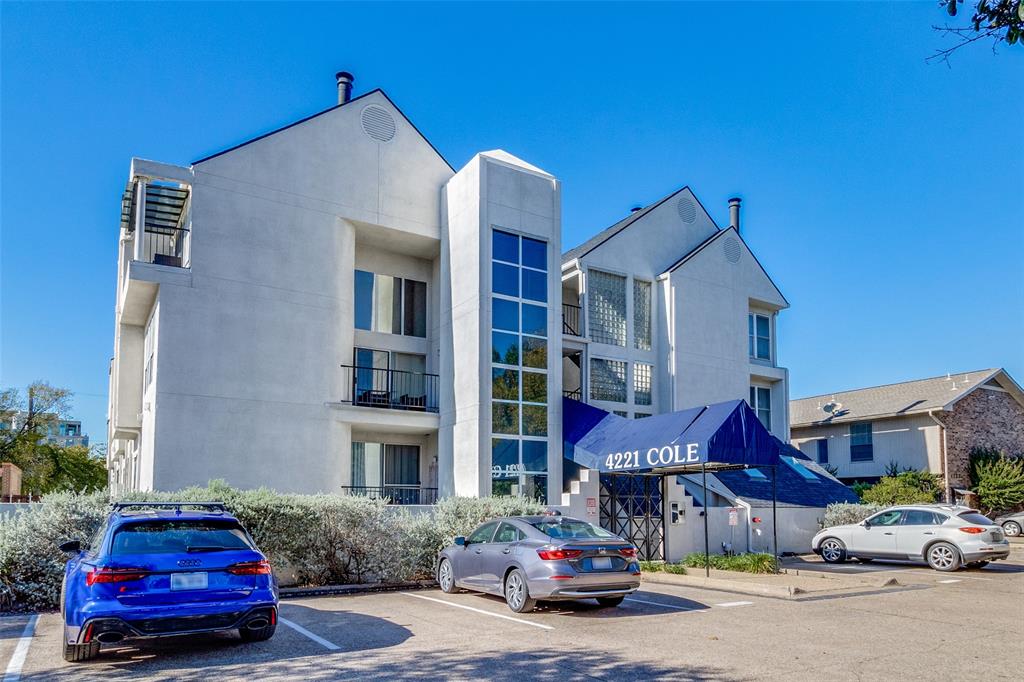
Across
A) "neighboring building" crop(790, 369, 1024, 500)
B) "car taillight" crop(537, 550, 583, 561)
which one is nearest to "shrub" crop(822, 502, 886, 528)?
"neighboring building" crop(790, 369, 1024, 500)

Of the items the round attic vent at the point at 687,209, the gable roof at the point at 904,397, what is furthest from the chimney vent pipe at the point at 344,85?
the gable roof at the point at 904,397

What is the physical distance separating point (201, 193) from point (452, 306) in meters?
6.77

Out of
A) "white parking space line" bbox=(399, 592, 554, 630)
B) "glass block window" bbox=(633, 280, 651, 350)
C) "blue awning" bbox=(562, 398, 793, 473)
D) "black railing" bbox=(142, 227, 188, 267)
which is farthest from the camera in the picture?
"glass block window" bbox=(633, 280, 651, 350)

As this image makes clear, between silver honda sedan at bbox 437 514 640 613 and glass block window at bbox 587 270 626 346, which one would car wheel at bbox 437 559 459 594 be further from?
glass block window at bbox 587 270 626 346

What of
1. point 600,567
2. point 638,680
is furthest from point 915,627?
point 638,680

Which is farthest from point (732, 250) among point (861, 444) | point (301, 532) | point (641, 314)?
point (301, 532)

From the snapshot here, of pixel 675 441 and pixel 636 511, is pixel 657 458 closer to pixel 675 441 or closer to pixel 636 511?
pixel 675 441

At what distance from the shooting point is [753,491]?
77.6 ft

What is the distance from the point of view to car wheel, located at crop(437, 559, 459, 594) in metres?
13.5

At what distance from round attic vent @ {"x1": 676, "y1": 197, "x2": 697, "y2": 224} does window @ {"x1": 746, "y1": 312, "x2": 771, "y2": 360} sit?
4.28 metres

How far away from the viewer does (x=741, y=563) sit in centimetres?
1711

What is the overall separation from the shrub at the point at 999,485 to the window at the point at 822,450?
23.0 feet

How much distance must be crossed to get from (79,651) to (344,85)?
17859 mm

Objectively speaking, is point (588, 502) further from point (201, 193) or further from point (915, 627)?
point (201, 193)
